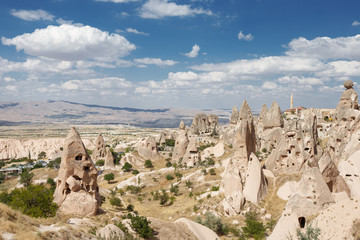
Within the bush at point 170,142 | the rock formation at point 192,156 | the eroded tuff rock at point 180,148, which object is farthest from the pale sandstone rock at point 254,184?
the bush at point 170,142

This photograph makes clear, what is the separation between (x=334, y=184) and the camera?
20.0 meters

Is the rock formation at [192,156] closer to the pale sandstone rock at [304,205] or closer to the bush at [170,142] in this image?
the bush at [170,142]

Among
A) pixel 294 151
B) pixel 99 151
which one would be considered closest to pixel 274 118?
pixel 294 151

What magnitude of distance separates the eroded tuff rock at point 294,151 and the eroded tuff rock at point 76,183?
783 inches

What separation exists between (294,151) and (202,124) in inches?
2351

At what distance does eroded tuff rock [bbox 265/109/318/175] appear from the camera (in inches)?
1211

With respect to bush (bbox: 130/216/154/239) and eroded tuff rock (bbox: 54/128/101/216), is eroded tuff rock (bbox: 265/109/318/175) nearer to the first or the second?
bush (bbox: 130/216/154/239)

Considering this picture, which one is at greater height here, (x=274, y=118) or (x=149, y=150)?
(x=274, y=118)

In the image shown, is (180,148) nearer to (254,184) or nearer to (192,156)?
(192,156)

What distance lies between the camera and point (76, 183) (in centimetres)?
2108

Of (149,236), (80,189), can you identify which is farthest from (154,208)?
(149,236)

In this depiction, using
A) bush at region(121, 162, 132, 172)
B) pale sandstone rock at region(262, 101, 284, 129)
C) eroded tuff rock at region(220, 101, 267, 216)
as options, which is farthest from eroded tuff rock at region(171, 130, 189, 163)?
eroded tuff rock at region(220, 101, 267, 216)

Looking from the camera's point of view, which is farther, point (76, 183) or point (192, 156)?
point (192, 156)

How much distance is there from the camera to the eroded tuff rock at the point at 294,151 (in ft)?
101
